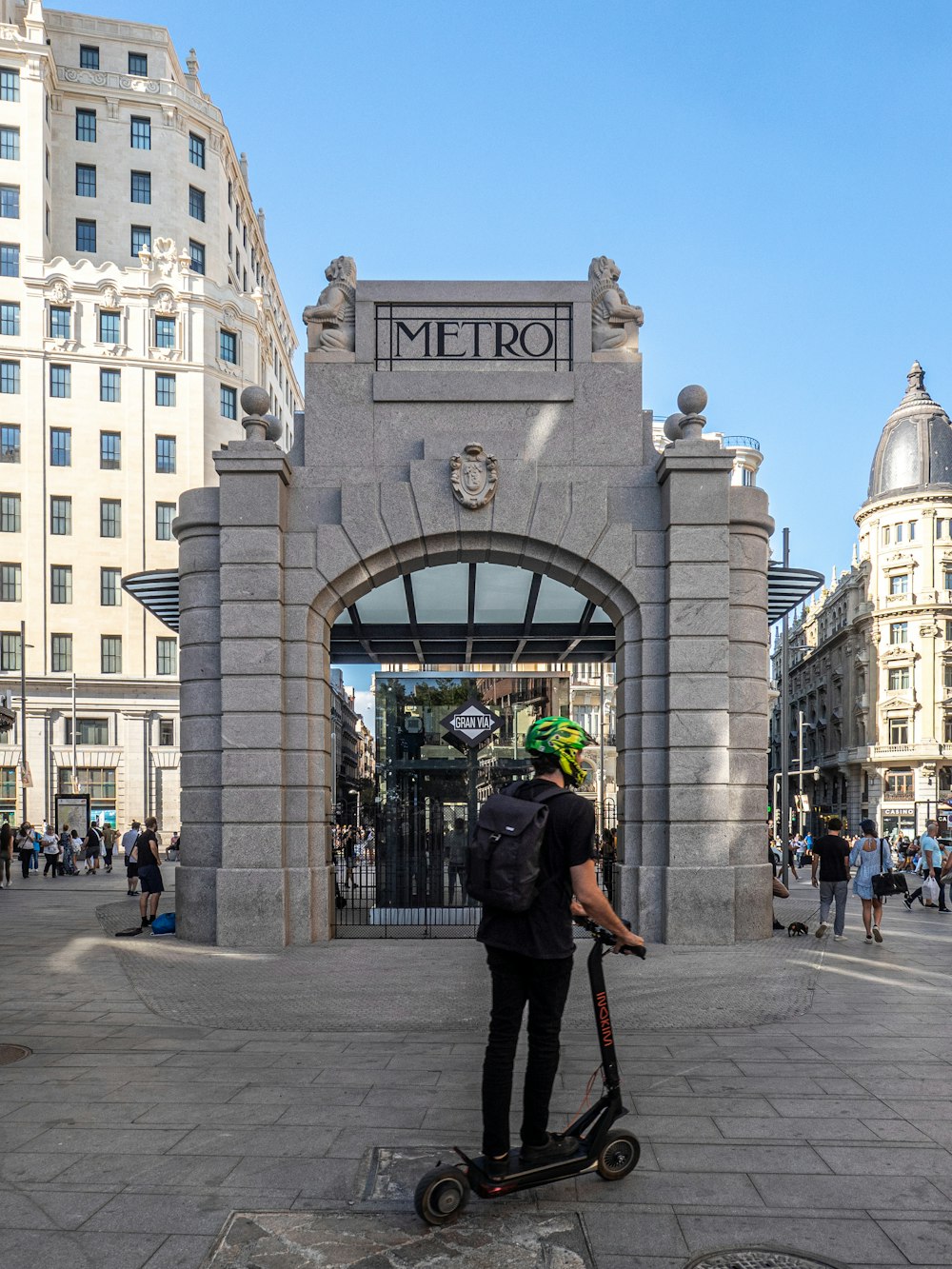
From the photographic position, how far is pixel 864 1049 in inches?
312

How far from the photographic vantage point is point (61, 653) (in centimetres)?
5291

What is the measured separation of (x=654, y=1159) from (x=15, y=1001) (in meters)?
6.59

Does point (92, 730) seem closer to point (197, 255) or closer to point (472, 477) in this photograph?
point (197, 255)

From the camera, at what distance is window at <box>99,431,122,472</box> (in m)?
54.4

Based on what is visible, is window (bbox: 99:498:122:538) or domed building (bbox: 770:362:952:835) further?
domed building (bbox: 770:362:952:835)

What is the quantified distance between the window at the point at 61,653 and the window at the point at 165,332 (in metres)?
15.3

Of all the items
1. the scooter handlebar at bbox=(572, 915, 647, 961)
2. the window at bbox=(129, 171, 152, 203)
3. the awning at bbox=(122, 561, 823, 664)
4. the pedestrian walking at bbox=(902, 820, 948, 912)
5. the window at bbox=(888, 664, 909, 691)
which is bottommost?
the pedestrian walking at bbox=(902, 820, 948, 912)

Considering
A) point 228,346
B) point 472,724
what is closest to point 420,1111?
point 472,724

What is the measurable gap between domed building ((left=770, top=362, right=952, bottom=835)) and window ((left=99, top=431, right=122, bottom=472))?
Result: 4460 centimetres

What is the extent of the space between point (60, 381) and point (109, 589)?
34.0 feet

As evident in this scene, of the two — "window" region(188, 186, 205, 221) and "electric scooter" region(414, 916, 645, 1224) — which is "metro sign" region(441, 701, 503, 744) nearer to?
"electric scooter" region(414, 916, 645, 1224)

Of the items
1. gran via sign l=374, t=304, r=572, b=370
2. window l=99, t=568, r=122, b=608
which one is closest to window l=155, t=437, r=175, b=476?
window l=99, t=568, r=122, b=608

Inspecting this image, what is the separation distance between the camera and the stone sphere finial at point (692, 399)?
45.9ft

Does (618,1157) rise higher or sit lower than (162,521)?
lower
